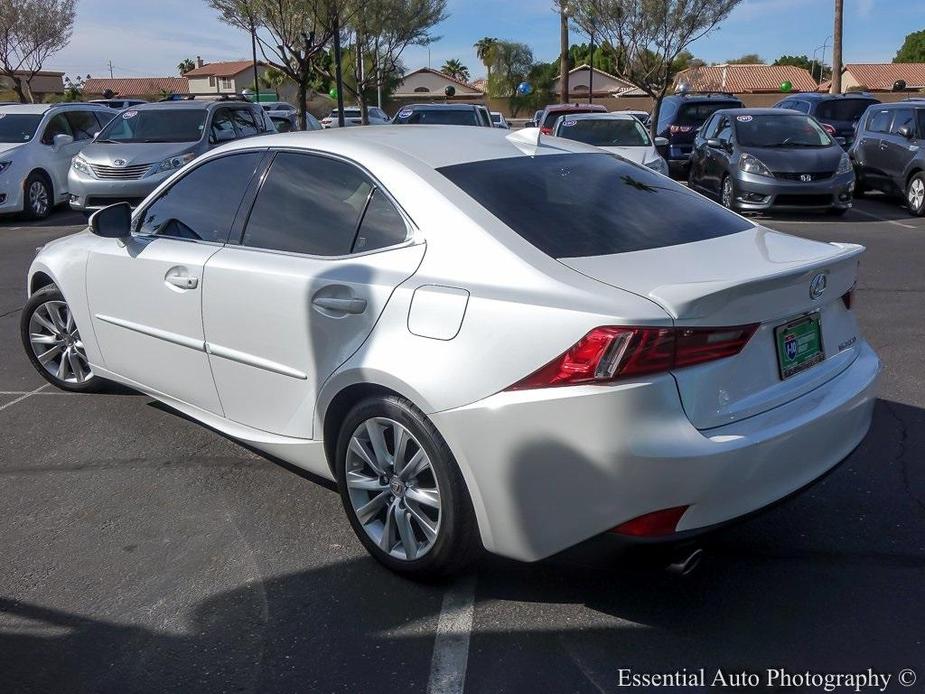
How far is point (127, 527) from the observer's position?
156 inches

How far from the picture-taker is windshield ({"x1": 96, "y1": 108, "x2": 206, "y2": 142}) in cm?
1425

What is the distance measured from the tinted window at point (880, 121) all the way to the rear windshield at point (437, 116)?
6.71 meters

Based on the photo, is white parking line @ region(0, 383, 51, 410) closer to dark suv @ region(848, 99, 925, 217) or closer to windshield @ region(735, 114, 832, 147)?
windshield @ region(735, 114, 832, 147)

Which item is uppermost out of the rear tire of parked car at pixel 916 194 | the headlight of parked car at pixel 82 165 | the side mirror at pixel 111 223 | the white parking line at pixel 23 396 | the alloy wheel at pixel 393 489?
the headlight of parked car at pixel 82 165

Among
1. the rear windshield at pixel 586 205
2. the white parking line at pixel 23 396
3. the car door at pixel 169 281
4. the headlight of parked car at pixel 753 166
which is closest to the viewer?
the rear windshield at pixel 586 205

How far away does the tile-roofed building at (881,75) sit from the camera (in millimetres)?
69000

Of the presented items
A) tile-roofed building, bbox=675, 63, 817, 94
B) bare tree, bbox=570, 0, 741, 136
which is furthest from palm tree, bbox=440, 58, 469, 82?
bare tree, bbox=570, 0, 741, 136

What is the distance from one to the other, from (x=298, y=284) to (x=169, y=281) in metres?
0.99

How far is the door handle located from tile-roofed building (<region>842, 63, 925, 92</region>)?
7326cm

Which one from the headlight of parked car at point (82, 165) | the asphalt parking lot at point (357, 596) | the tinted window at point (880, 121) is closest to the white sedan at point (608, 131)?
the tinted window at point (880, 121)

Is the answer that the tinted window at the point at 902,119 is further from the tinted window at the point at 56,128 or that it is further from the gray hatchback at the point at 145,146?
the tinted window at the point at 56,128

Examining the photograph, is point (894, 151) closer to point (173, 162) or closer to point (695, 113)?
point (695, 113)

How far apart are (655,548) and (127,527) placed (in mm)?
2286

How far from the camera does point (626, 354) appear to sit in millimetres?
2801
